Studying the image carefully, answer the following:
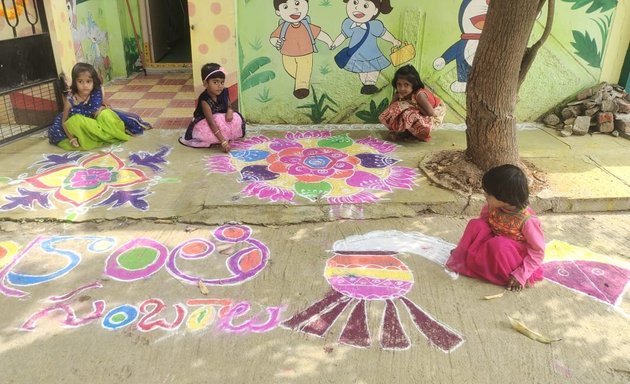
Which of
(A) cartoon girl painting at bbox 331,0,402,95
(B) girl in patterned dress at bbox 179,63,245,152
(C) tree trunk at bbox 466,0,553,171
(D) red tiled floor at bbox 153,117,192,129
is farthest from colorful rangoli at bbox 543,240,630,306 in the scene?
(D) red tiled floor at bbox 153,117,192,129

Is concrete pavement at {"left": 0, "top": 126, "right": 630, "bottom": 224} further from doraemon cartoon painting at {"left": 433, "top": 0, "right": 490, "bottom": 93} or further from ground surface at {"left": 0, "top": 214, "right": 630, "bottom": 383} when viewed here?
doraemon cartoon painting at {"left": 433, "top": 0, "right": 490, "bottom": 93}

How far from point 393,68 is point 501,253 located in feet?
10.7

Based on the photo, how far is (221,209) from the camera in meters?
3.85

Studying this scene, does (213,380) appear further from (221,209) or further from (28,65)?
(28,65)

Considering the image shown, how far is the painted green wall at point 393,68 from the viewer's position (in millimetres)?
5402

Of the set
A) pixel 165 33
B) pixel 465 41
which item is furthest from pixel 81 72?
pixel 165 33

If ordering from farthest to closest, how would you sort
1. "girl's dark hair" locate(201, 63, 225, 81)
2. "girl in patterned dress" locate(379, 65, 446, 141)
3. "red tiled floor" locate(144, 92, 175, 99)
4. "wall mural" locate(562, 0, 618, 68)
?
"red tiled floor" locate(144, 92, 175, 99) → "wall mural" locate(562, 0, 618, 68) → "girl in patterned dress" locate(379, 65, 446, 141) → "girl's dark hair" locate(201, 63, 225, 81)

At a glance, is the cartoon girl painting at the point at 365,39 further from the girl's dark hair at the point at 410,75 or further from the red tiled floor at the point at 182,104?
the red tiled floor at the point at 182,104

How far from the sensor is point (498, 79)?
405 centimetres

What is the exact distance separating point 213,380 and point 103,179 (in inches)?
104

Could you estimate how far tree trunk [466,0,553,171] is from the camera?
3.84 m


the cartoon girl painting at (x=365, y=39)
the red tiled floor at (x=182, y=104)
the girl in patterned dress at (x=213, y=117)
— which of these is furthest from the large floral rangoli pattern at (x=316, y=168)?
the red tiled floor at (x=182, y=104)

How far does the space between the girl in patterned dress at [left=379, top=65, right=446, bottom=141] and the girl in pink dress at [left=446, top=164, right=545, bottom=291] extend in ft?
7.44

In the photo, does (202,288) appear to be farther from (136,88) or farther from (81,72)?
(136,88)
